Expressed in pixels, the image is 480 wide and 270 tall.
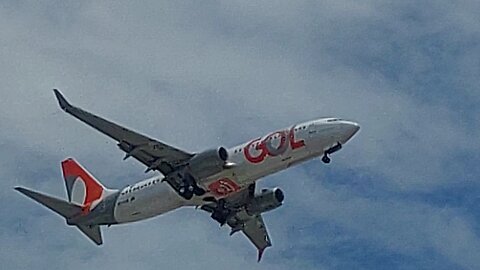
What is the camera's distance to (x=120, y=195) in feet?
397

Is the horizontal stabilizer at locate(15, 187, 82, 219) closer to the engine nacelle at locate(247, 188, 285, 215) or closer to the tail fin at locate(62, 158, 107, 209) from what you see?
the tail fin at locate(62, 158, 107, 209)

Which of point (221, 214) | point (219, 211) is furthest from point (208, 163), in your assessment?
point (221, 214)

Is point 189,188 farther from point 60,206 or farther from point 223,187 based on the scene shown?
point 60,206

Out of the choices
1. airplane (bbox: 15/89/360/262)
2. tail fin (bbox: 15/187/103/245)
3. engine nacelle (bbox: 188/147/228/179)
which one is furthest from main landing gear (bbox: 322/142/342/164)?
tail fin (bbox: 15/187/103/245)

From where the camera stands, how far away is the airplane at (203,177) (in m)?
112

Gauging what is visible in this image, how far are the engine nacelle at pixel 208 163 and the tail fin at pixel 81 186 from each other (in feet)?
43.2

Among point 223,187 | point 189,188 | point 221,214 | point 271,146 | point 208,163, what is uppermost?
point 271,146

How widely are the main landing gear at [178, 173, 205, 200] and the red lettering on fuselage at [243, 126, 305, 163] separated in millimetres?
4619

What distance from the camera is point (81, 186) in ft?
431

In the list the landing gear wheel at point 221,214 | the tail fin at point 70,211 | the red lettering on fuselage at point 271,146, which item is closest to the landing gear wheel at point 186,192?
the red lettering on fuselage at point 271,146

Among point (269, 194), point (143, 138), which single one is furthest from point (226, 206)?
point (143, 138)

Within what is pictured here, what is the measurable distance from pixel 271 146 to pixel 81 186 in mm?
24950

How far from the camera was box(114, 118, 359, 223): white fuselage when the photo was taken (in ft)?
367

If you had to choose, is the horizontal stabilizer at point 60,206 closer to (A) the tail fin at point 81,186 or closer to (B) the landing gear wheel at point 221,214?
(A) the tail fin at point 81,186
